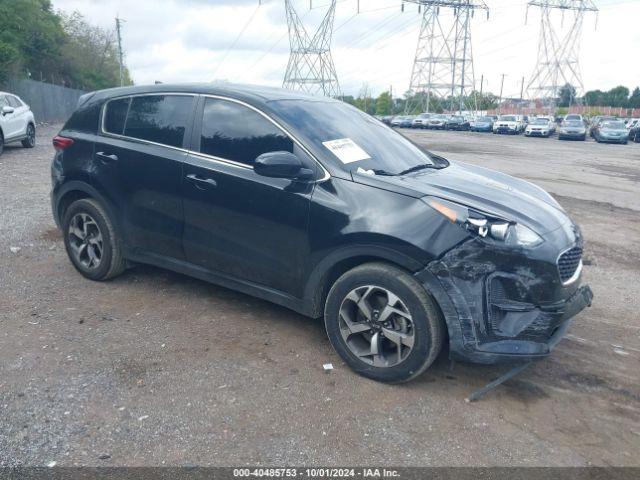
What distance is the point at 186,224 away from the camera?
→ 4.37 metres

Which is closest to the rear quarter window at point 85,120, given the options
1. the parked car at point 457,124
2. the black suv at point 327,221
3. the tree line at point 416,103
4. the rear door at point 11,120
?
the black suv at point 327,221

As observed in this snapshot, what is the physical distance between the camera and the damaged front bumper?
3277 mm

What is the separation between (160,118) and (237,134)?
33.9 inches

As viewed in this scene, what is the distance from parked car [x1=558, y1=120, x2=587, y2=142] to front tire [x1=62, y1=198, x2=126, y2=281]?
3401 centimetres

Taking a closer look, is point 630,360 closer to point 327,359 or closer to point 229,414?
point 327,359

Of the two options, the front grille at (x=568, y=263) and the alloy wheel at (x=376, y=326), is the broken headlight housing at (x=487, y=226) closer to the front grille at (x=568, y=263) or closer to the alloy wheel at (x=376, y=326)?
the front grille at (x=568, y=263)

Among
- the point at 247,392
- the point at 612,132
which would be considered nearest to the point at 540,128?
the point at 612,132

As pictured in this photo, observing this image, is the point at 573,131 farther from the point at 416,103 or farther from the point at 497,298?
the point at 416,103

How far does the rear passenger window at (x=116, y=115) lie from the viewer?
489cm

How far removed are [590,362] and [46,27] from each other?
4219 cm

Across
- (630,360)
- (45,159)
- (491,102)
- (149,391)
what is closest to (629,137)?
(45,159)

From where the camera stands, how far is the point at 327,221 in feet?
12.1

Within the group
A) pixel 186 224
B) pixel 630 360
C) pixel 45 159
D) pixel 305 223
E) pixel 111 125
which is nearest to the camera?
pixel 305 223

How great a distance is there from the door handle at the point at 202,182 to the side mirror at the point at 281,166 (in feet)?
1.68
